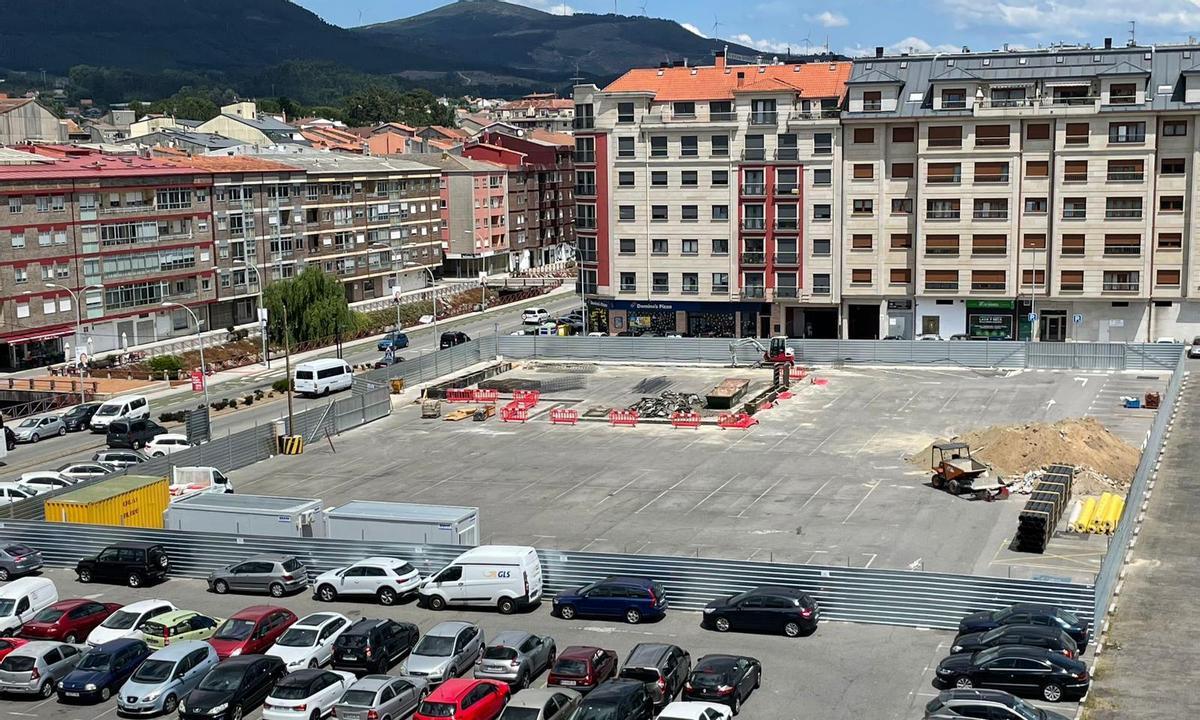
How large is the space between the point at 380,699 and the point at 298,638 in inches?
207

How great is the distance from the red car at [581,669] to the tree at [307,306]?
66.2 meters

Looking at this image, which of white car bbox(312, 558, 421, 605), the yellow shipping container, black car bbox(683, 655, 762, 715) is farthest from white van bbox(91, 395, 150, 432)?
black car bbox(683, 655, 762, 715)

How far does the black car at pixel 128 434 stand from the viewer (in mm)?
63281

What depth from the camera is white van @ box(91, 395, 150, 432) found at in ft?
222

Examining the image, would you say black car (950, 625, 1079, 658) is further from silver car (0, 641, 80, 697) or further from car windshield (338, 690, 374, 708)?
silver car (0, 641, 80, 697)

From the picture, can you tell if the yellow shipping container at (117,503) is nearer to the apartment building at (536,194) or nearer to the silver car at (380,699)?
the silver car at (380,699)

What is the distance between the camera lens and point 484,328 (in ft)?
349

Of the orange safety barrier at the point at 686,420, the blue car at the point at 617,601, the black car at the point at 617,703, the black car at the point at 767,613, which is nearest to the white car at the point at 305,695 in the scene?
the black car at the point at 617,703

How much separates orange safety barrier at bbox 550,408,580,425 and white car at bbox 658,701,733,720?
38282 millimetres

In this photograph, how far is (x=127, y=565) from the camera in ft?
137

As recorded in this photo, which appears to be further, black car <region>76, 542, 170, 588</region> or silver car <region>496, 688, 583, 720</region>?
black car <region>76, 542, 170, 588</region>

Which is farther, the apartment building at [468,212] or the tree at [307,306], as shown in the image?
the apartment building at [468,212]

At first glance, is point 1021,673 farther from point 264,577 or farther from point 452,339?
point 452,339

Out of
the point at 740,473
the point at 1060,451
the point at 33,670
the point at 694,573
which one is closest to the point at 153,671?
the point at 33,670
